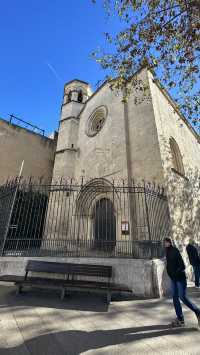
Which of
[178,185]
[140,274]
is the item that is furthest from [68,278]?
[178,185]

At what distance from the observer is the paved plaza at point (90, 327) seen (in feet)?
6.75

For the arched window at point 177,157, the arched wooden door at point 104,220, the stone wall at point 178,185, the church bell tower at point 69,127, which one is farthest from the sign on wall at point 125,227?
the church bell tower at point 69,127

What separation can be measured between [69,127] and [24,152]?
399 cm

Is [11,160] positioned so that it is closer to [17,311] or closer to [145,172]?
[145,172]

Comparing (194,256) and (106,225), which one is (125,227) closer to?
(106,225)

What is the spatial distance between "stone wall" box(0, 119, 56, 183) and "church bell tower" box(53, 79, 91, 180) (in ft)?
8.28

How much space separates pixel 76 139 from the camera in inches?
508

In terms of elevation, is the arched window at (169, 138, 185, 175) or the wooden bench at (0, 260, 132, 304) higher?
the arched window at (169, 138, 185, 175)

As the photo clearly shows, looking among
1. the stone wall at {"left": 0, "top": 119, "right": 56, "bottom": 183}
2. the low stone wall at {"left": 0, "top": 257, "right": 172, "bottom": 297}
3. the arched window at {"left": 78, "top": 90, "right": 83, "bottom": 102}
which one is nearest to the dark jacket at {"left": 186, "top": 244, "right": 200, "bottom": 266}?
the low stone wall at {"left": 0, "top": 257, "right": 172, "bottom": 297}

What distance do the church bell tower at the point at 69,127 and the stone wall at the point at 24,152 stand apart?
2525 mm

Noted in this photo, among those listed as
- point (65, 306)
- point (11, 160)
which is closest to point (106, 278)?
point (65, 306)

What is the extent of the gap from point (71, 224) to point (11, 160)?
23.8ft

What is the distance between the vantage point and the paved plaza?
206 centimetres

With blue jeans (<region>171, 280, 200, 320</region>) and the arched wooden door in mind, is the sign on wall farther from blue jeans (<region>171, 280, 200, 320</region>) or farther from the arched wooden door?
blue jeans (<region>171, 280, 200, 320</region>)
